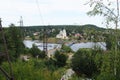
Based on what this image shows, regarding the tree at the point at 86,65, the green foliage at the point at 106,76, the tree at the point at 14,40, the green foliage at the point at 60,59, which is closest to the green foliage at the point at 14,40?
the tree at the point at 14,40

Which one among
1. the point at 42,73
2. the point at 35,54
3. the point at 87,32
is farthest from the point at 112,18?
the point at 35,54

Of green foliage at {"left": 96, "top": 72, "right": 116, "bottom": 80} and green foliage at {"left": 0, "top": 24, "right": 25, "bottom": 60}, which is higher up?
green foliage at {"left": 96, "top": 72, "right": 116, "bottom": 80}

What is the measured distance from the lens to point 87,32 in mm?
8914

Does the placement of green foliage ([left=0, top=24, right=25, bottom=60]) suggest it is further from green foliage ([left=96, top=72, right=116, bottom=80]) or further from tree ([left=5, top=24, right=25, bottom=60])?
green foliage ([left=96, top=72, right=116, bottom=80])

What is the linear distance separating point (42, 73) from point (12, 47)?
31.2m

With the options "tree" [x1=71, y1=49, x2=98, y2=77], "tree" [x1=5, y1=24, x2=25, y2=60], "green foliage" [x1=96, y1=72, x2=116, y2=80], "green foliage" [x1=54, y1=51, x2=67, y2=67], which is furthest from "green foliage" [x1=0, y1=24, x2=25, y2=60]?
"green foliage" [x1=96, y1=72, x2=116, y2=80]

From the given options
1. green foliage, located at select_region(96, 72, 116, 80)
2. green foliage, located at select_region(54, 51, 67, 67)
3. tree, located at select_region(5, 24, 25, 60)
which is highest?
green foliage, located at select_region(96, 72, 116, 80)

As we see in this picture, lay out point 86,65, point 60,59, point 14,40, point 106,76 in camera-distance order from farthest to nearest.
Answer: point 14,40, point 60,59, point 86,65, point 106,76

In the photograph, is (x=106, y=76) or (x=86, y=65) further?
(x=86, y=65)

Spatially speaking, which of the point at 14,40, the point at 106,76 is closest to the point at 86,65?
the point at 106,76

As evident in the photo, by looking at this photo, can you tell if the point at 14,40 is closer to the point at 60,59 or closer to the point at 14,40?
the point at 14,40

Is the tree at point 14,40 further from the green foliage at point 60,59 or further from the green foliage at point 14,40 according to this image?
the green foliage at point 60,59

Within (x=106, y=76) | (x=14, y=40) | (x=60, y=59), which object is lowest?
(x=60, y=59)

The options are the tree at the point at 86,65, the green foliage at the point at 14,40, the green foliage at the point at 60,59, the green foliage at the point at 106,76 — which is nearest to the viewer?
the green foliage at the point at 106,76
